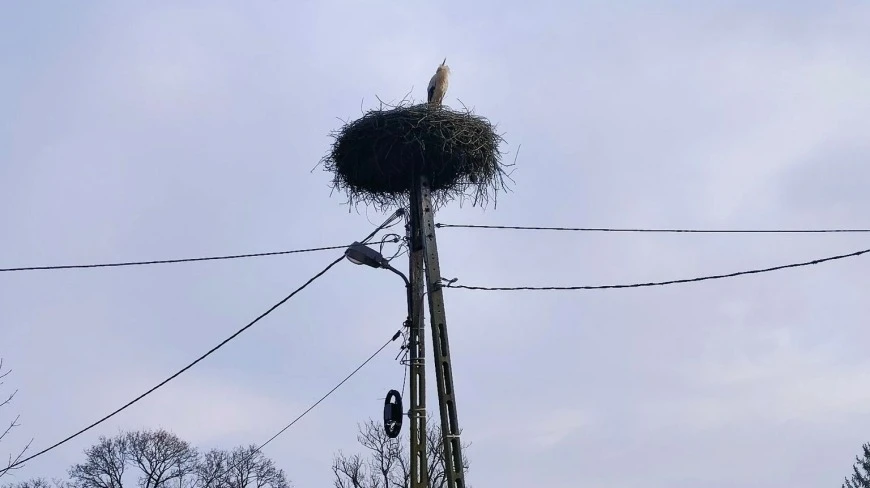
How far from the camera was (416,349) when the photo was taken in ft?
29.1

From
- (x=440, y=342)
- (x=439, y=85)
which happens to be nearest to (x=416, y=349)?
(x=440, y=342)

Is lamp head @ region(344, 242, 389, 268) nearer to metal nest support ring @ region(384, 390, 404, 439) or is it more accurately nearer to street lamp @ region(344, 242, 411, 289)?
street lamp @ region(344, 242, 411, 289)

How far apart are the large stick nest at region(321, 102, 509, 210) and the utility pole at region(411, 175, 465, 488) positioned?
295mm

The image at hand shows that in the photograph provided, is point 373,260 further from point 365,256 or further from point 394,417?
point 394,417

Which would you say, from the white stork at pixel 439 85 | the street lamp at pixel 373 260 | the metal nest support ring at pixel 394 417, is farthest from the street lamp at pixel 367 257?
the white stork at pixel 439 85

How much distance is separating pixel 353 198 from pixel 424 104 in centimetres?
129

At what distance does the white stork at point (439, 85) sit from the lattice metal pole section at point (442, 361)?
2453 millimetres

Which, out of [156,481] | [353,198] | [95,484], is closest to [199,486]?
[156,481]

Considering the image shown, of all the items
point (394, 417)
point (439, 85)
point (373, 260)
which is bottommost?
point (394, 417)

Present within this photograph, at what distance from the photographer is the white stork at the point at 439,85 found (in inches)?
444

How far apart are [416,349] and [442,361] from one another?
1.81 ft

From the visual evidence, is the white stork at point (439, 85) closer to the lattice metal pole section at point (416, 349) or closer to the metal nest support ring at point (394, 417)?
the lattice metal pole section at point (416, 349)

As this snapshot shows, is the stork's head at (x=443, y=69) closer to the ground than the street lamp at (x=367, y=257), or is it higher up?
higher up

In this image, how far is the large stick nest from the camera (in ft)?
30.6
